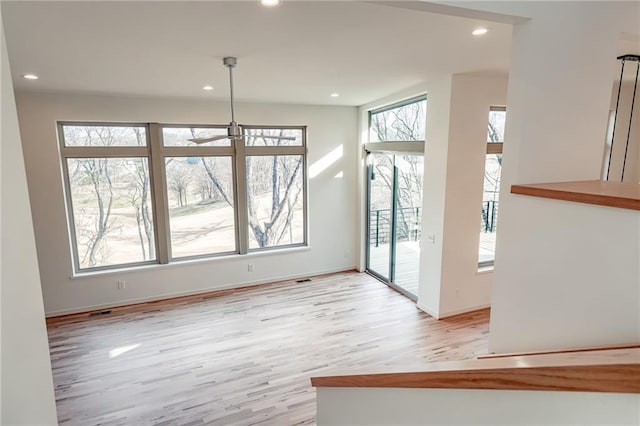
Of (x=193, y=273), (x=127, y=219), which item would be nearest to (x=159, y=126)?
(x=127, y=219)

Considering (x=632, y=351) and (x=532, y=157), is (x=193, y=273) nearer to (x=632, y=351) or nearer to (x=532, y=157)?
(x=532, y=157)

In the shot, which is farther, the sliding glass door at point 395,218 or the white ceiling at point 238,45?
the sliding glass door at point 395,218

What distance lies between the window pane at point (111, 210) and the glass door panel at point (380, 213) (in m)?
3.59

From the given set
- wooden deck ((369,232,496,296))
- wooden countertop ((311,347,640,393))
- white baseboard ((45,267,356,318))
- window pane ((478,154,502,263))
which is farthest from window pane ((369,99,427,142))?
wooden countertop ((311,347,640,393))

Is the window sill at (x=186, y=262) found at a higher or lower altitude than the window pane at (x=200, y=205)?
lower

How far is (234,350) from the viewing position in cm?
389

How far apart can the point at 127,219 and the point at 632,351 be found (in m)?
5.64

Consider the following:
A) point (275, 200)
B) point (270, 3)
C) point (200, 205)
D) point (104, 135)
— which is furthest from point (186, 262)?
point (270, 3)

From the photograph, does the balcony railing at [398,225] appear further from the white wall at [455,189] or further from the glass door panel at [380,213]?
the white wall at [455,189]

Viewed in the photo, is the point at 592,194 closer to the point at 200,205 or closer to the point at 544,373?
the point at 544,373

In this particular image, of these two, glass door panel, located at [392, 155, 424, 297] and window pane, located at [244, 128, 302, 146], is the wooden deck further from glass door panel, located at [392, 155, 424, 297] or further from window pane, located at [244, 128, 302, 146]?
window pane, located at [244, 128, 302, 146]

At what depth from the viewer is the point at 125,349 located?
394 cm

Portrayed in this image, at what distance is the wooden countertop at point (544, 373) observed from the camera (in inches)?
27.1

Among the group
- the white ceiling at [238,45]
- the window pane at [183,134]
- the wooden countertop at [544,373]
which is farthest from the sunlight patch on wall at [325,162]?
the wooden countertop at [544,373]
